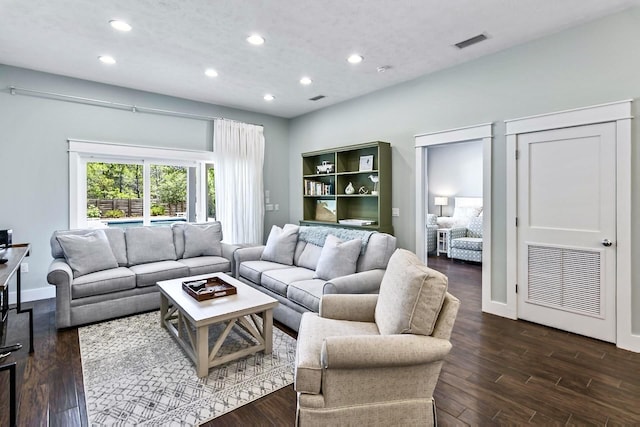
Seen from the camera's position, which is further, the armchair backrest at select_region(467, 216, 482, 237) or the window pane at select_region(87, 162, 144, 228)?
the armchair backrest at select_region(467, 216, 482, 237)

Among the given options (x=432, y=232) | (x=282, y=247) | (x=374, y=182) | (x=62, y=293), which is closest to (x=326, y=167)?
(x=374, y=182)

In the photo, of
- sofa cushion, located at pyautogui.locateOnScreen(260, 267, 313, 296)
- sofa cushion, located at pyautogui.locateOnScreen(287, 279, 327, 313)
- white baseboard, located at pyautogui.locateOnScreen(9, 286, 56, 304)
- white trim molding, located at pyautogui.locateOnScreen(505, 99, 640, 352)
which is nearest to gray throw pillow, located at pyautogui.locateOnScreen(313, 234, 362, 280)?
sofa cushion, located at pyautogui.locateOnScreen(287, 279, 327, 313)

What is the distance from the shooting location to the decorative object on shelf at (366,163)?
474cm

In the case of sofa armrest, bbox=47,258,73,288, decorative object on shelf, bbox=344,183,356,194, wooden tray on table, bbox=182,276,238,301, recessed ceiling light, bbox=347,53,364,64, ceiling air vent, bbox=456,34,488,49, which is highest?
recessed ceiling light, bbox=347,53,364,64

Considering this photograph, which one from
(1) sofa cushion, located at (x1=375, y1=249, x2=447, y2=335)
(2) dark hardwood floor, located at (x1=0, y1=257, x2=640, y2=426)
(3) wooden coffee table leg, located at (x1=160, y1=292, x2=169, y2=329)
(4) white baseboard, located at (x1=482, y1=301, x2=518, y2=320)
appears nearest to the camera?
(1) sofa cushion, located at (x1=375, y1=249, x2=447, y2=335)

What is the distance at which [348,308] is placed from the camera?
2.30 m

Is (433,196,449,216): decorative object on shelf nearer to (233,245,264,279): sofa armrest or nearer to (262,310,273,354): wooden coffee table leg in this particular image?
(233,245,264,279): sofa armrest

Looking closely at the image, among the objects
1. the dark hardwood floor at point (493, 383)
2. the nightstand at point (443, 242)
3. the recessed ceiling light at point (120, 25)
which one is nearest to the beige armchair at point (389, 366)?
the dark hardwood floor at point (493, 383)

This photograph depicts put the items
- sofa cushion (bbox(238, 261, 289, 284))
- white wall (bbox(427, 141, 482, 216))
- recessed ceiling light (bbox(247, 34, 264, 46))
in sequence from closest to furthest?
recessed ceiling light (bbox(247, 34, 264, 46)) → sofa cushion (bbox(238, 261, 289, 284)) → white wall (bbox(427, 141, 482, 216))

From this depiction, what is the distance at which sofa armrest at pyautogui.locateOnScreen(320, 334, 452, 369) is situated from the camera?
1585 millimetres

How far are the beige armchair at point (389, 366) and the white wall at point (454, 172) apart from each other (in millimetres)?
6153

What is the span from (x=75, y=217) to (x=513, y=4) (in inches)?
208

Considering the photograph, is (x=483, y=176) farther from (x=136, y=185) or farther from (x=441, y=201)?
(x=136, y=185)

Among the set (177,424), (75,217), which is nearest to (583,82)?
(177,424)
